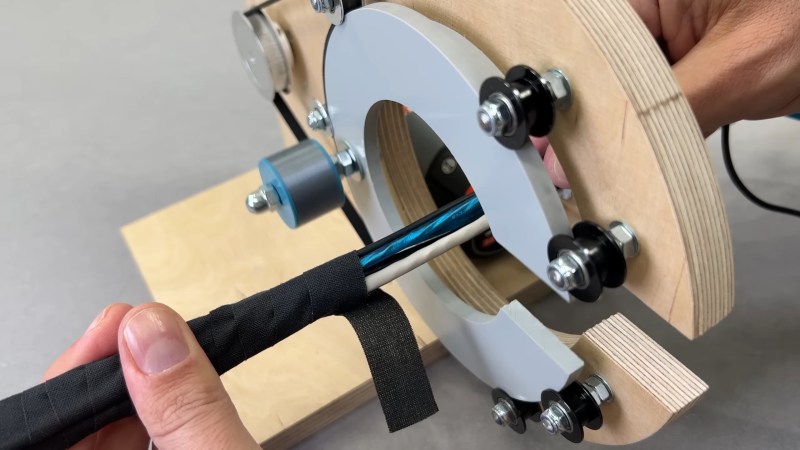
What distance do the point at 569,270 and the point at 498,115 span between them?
0.33ft

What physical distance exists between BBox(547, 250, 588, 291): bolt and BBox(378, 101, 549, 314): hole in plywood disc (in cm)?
22

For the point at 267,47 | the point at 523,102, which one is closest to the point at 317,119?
the point at 267,47

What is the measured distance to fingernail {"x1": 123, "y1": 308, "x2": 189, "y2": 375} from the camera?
1.30ft

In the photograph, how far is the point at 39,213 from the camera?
3.47ft

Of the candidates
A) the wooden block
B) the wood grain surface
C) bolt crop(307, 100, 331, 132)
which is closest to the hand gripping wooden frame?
the wood grain surface

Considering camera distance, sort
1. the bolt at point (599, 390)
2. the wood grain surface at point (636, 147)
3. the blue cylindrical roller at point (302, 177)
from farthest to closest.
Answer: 1. the blue cylindrical roller at point (302, 177)
2. the bolt at point (599, 390)
3. the wood grain surface at point (636, 147)

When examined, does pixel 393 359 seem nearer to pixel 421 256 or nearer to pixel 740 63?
pixel 421 256

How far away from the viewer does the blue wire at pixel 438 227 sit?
47 cm

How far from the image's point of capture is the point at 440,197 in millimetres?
735

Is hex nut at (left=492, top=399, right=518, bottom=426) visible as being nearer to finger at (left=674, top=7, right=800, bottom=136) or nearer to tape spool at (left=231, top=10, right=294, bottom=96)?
finger at (left=674, top=7, right=800, bottom=136)

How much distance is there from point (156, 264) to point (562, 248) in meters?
0.63

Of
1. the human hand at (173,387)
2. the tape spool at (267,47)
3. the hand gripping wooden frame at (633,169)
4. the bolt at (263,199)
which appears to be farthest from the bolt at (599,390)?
the tape spool at (267,47)

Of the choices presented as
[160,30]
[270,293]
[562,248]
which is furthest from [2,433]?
[160,30]

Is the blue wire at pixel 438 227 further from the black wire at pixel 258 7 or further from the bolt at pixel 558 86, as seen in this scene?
the black wire at pixel 258 7
